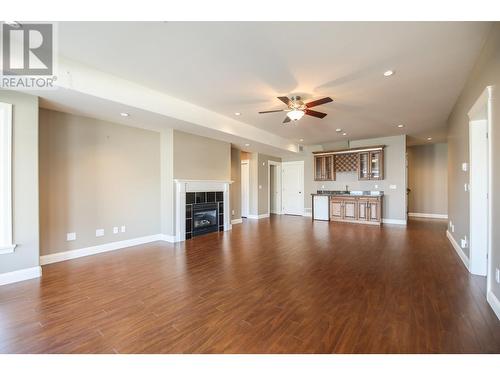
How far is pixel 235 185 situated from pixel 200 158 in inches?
79.5

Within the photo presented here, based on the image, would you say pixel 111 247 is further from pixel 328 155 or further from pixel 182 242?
pixel 328 155

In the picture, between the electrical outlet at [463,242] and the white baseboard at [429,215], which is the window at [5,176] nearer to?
the electrical outlet at [463,242]

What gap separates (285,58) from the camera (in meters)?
2.88

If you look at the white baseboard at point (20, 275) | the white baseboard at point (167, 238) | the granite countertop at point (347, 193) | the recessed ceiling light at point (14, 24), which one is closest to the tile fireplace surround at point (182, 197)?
the white baseboard at point (167, 238)

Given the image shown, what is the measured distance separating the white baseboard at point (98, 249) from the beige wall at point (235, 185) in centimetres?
265

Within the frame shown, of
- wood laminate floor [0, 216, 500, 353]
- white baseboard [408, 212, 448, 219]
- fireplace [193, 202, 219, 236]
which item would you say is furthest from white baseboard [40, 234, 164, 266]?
white baseboard [408, 212, 448, 219]

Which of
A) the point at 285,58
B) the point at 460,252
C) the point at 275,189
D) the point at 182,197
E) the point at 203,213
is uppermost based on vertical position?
the point at 285,58

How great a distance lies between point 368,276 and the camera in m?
3.18

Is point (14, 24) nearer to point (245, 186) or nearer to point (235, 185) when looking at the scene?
point (235, 185)

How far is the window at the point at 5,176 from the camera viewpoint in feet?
9.75

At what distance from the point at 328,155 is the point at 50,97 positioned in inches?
296

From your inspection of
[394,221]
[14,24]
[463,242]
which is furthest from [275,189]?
[14,24]
